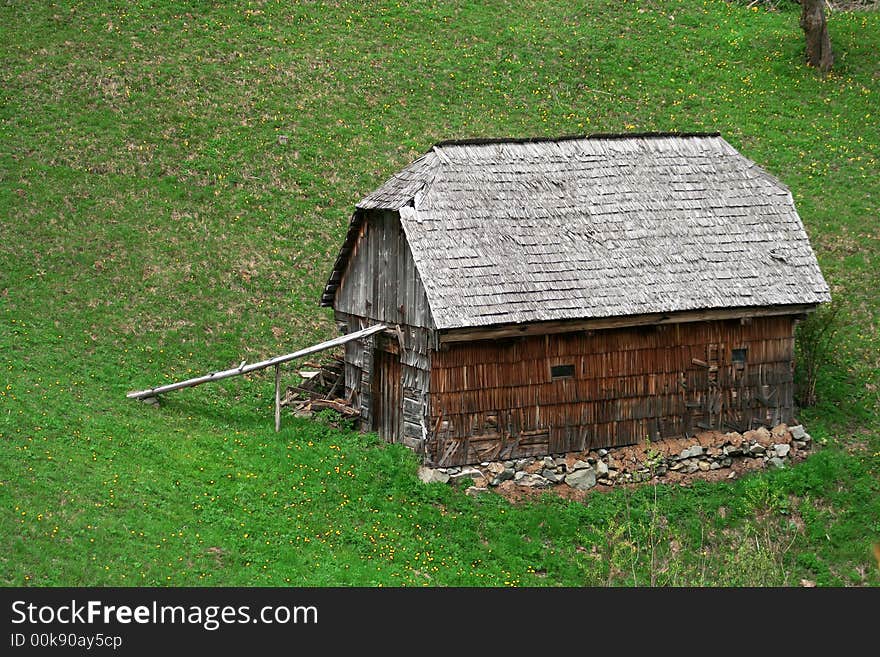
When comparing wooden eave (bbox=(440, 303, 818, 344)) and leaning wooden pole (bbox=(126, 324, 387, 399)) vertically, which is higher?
wooden eave (bbox=(440, 303, 818, 344))

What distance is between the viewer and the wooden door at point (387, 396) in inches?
847

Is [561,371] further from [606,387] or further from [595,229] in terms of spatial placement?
[595,229]

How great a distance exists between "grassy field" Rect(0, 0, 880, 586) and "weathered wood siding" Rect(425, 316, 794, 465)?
125cm

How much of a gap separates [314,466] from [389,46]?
23915 millimetres

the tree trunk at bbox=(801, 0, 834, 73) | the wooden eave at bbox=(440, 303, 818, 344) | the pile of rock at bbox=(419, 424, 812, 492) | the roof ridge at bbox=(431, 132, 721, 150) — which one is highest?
the tree trunk at bbox=(801, 0, 834, 73)

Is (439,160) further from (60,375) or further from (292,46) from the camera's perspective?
(292,46)

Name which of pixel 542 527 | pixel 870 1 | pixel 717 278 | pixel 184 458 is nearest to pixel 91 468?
pixel 184 458

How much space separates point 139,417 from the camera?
21.3 metres

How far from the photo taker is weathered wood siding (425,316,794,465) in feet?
66.8

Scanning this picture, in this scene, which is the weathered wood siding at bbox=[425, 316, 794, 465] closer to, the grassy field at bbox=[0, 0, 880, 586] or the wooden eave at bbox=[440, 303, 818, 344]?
the wooden eave at bbox=[440, 303, 818, 344]

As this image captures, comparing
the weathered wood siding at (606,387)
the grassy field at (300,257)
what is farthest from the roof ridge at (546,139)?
the grassy field at (300,257)

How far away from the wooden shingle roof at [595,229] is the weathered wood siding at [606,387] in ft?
2.84

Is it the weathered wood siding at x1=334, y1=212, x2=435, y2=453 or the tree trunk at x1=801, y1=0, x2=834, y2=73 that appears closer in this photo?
the weathered wood siding at x1=334, y1=212, x2=435, y2=453

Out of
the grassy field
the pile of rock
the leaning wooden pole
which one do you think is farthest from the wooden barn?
the grassy field
